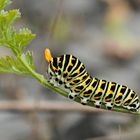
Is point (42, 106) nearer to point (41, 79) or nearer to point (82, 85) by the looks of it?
point (82, 85)

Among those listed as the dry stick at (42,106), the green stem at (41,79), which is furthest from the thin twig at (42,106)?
the green stem at (41,79)

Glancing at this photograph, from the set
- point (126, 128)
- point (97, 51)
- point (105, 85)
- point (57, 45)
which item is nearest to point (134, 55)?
point (97, 51)

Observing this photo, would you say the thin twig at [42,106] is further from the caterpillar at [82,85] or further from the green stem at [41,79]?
the green stem at [41,79]

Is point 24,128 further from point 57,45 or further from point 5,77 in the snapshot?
point 57,45

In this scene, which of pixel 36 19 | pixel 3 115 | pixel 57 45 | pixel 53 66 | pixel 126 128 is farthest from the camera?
pixel 36 19

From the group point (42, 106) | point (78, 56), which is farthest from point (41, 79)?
point (78, 56)

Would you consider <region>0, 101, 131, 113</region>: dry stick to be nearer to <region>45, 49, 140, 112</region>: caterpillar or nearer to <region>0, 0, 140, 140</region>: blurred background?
Answer: <region>0, 0, 140, 140</region>: blurred background
